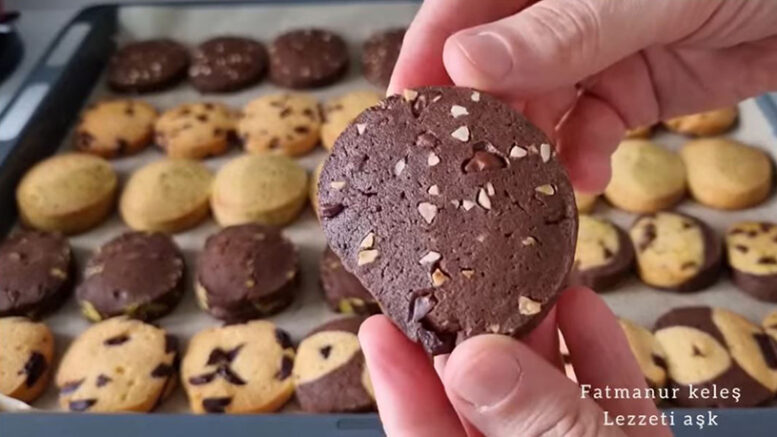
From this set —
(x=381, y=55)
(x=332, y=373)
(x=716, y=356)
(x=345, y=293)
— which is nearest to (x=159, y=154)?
(x=381, y=55)

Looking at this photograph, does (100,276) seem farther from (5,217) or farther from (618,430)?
(618,430)

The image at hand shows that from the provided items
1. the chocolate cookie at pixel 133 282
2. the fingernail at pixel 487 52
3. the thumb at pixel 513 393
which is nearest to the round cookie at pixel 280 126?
the chocolate cookie at pixel 133 282

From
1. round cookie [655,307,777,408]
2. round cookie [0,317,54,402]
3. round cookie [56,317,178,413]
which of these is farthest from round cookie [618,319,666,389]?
round cookie [0,317,54,402]

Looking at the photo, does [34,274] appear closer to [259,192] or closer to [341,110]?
[259,192]

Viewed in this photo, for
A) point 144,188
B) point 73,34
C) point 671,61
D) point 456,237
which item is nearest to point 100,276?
point 144,188

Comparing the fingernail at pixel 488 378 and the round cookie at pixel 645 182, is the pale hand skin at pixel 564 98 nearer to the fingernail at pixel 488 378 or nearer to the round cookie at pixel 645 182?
the fingernail at pixel 488 378

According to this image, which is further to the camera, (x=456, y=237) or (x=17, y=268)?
(x=17, y=268)
